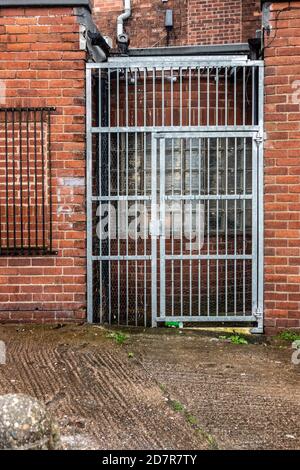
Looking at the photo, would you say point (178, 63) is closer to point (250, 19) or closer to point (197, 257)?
point (197, 257)

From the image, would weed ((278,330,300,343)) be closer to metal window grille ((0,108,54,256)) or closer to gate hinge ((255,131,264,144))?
gate hinge ((255,131,264,144))

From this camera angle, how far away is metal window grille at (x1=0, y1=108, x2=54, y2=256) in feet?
18.9

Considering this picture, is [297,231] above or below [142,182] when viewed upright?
below

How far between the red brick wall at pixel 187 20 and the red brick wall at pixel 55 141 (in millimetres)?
5484

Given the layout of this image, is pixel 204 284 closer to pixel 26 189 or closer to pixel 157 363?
pixel 157 363

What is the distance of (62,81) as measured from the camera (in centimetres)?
573

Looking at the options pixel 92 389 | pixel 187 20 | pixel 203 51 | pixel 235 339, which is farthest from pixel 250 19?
pixel 92 389

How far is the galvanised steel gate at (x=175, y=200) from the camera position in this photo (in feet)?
19.0

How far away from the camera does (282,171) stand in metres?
5.71

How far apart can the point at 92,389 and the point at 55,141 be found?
2.71 m

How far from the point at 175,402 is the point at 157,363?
832 mm

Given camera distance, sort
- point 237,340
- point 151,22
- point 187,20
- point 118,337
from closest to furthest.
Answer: point 118,337
point 237,340
point 187,20
point 151,22
